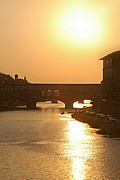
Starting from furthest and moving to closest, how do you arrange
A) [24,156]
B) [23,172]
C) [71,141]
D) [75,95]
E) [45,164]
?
[75,95], [71,141], [24,156], [45,164], [23,172]

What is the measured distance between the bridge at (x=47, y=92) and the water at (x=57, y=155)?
57.8 m

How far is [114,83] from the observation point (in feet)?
264

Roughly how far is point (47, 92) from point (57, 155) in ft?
286

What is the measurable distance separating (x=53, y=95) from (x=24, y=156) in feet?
272

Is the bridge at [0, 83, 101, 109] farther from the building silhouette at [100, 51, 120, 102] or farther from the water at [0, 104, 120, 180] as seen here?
the water at [0, 104, 120, 180]

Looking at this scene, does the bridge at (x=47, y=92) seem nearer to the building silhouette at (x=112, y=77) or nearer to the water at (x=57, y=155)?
the building silhouette at (x=112, y=77)

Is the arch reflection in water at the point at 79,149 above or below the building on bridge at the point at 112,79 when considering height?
below

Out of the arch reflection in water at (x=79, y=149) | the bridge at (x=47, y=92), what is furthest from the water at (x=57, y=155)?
the bridge at (x=47, y=92)

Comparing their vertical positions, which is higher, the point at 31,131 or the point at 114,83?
the point at 114,83

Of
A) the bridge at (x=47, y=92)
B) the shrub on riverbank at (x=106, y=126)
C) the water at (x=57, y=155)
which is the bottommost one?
the water at (x=57, y=155)

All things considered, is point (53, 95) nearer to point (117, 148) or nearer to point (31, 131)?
point (31, 131)

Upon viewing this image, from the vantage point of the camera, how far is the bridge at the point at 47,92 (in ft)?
388

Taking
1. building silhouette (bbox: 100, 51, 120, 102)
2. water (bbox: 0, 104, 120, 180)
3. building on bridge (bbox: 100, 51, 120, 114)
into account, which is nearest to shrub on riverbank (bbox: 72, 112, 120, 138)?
water (bbox: 0, 104, 120, 180)

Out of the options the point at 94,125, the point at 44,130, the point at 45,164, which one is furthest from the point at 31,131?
the point at 45,164
